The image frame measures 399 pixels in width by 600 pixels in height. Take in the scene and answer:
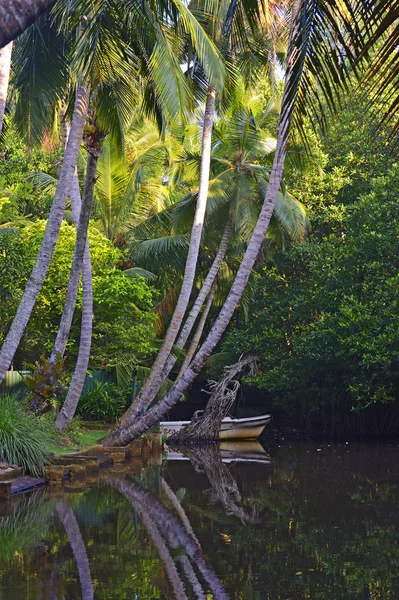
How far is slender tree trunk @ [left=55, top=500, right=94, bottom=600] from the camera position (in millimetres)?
6914

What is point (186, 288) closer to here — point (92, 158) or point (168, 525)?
point (92, 158)

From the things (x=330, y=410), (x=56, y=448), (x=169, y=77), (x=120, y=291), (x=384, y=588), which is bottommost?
(x=384, y=588)

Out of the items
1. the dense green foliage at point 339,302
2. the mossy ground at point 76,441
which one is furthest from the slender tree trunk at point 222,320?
the dense green foliage at point 339,302

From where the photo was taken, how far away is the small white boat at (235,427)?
1037 inches

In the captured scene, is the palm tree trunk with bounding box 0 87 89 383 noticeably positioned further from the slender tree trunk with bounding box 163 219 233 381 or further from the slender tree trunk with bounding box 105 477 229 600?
the slender tree trunk with bounding box 163 219 233 381

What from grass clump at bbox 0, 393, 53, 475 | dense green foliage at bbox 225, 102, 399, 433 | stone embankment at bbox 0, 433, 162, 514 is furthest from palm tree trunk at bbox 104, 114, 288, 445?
dense green foliage at bbox 225, 102, 399, 433

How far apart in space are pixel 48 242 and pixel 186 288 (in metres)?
5.84

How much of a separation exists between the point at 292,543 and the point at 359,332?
1603 cm

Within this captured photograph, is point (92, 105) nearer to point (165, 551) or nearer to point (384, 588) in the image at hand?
point (165, 551)

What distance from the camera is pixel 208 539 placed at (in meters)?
9.17

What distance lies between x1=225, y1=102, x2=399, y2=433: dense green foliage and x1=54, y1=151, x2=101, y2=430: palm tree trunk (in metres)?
8.76

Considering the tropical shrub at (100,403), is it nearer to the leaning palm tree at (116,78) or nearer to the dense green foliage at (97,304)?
the dense green foliage at (97,304)

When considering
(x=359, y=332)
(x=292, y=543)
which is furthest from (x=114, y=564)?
(x=359, y=332)

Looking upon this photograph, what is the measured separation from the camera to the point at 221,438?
87.0 feet
